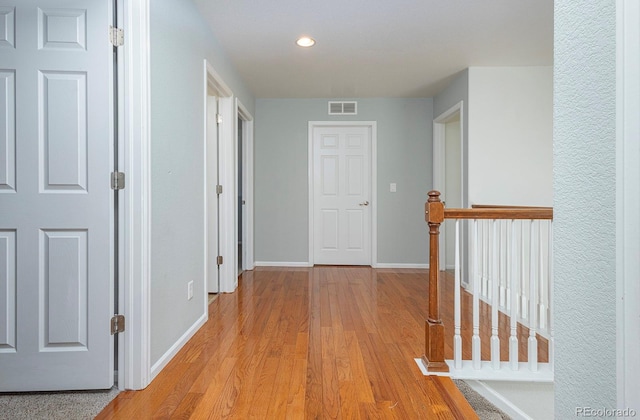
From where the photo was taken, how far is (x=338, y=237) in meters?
5.01

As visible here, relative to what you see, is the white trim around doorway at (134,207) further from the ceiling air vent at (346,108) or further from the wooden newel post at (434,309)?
the ceiling air vent at (346,108)

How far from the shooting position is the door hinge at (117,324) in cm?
166

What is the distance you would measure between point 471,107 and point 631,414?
3.66 m

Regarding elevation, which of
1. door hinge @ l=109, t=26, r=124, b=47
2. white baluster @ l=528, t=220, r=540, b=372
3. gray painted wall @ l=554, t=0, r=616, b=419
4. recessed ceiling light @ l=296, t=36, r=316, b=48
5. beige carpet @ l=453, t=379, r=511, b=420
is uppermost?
recessed ceiling light @ l=296, t=36, r=316, b=48

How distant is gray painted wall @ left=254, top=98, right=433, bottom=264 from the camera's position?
16.0ft

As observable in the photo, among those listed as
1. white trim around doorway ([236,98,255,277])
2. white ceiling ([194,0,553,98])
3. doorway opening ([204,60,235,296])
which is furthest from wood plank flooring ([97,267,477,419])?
white ceiling ([194,0,553,98])

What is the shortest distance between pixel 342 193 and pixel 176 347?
329cm

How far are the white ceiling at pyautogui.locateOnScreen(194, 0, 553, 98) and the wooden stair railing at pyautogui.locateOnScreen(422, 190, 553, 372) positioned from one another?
62.9 inches

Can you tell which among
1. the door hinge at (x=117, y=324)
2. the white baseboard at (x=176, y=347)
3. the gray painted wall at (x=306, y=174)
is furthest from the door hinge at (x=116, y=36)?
the gray painted wall at (x=306, y=174)

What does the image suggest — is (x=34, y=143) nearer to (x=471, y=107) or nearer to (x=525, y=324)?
(x=525, y=324)

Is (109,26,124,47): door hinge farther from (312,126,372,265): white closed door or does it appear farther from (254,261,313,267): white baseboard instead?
(254,261,313,267): white baseboard

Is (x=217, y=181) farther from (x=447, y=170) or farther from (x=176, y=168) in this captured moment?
(x=447, y=170)

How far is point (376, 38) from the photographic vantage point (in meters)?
3.06

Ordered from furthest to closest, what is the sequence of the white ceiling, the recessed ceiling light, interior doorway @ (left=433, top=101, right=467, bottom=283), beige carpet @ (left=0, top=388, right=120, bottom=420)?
interior doorway @ (left=433, top=101, right=467, bottom=283) < the recessed ceiling light < the white ceiling < beige carpet @ (left=0, top=388, right=120, bottom=420)
